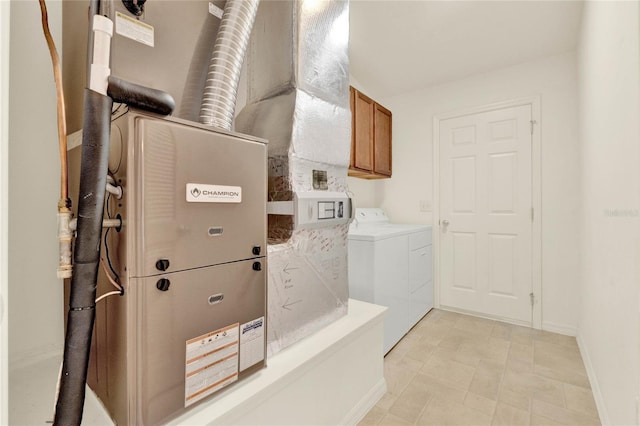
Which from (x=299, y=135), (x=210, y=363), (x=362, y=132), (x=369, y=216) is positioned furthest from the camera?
(x=369, y=216)

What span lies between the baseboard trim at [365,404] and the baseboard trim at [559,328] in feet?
6.23

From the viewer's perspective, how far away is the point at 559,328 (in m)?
2.52

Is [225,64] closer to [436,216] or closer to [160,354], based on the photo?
[160,354]

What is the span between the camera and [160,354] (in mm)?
712

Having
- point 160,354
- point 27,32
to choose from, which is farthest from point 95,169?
point 27,32

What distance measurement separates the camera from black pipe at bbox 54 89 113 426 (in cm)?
65

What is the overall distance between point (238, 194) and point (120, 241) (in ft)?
1.07

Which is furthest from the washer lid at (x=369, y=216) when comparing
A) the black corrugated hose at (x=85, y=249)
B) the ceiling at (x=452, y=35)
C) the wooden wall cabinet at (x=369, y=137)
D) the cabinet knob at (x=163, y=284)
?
the black corrugated hose at (x=85, y=249)

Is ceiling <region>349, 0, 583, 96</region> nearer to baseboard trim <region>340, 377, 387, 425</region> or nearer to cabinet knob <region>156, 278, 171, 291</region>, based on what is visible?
cabinet knob <region>156, 278, 171, 291</region>

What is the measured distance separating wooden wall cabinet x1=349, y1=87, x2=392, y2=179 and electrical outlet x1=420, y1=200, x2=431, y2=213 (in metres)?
0.49

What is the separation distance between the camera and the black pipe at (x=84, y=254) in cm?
65

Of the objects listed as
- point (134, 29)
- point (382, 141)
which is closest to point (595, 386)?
point (382, 141)

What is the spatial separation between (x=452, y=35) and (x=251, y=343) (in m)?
2.67

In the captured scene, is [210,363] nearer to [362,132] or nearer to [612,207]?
[612,207]
